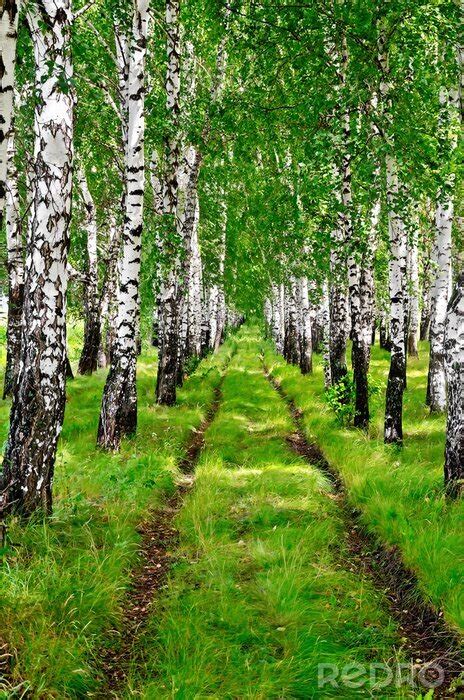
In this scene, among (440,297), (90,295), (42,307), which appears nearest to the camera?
(42,307)

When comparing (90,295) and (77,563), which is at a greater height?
(90,295)

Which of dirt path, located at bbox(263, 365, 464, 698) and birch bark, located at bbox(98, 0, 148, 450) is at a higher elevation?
birch bark, located at bbox(98, 0, 148, 450)

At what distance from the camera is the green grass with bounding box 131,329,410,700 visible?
3588 mm

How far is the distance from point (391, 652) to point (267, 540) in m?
1.89

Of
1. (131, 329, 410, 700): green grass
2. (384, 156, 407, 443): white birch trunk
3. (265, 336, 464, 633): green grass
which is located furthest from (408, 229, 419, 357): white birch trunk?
(131, 329, 410, 700): green grass

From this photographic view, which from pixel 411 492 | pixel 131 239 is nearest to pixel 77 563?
pixel 411 492

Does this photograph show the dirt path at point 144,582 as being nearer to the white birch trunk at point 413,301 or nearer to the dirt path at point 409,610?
the dirt path at point 409,610

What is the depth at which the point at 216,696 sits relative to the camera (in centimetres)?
339

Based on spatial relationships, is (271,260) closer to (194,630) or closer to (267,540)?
(267,540)

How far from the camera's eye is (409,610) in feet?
15.0

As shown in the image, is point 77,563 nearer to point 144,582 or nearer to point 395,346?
point 144,582

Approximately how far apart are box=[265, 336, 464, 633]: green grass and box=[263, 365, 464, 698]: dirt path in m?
0.11

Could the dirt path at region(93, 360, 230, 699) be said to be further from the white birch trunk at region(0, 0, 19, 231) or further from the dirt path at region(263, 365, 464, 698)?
the white birch trunk at region(0, 0, 19, 231)

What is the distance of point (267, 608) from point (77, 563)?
1.91 meters
